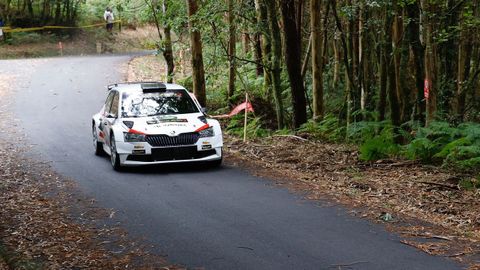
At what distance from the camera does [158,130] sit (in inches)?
501

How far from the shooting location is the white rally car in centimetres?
1270

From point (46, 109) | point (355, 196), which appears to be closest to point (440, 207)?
point (355, 196)

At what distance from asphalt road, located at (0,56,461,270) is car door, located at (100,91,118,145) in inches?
27.2

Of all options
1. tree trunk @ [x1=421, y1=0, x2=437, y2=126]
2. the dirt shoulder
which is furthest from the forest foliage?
the dirt shoulder

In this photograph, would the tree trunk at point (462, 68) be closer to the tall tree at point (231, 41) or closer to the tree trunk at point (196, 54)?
the tall tree at point (231, 41)

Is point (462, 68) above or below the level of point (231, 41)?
below

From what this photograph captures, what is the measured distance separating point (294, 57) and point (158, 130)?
18.8 ft

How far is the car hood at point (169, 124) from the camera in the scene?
1274 cm

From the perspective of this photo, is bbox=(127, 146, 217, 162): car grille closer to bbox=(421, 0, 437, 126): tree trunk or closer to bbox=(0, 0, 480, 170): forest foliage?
bbox=(0, 0, 480, 170): forest foliage

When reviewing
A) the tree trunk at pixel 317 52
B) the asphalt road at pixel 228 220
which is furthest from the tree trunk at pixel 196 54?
the asphalt road at pixel 228 220

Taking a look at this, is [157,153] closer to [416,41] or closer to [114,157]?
[114,157]

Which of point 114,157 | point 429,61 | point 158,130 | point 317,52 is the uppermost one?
point 317,52

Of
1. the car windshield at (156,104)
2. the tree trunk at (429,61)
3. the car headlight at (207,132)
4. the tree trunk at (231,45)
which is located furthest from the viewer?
the tree trunk at (231,45)

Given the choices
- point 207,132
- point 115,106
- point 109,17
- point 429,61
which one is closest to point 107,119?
point 115,106
